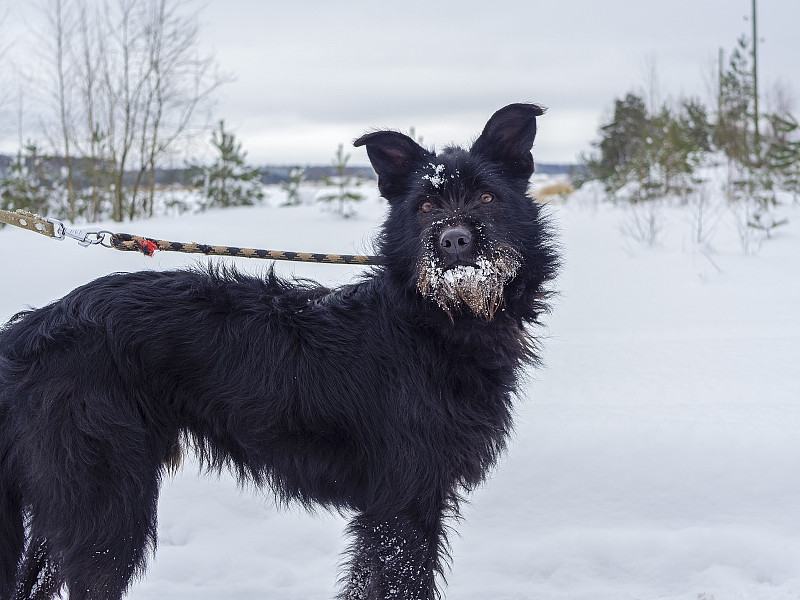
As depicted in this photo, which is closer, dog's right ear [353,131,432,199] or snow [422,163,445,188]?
snow [422,163,445,188]

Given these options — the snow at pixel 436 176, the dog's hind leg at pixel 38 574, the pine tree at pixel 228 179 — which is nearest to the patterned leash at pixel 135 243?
the snow at pixel 436 176

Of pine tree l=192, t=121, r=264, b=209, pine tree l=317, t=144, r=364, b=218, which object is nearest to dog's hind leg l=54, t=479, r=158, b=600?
pine tree l=317, t=144, r=364, b=218

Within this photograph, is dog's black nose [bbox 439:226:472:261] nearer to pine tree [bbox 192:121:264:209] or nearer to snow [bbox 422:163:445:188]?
snow [bbox 422:163:445:188]

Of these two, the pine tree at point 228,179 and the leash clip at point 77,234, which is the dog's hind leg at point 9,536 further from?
the pine tree at point 228,179

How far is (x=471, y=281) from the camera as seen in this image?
2.31m

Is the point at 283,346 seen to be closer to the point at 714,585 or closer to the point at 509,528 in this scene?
the point at 509,528

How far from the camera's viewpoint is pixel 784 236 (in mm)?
9953

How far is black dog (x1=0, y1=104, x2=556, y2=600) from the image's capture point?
227 cm

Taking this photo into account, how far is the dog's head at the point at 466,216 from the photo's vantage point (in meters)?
2.34

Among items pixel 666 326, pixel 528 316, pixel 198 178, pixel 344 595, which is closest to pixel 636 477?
pixel 528 316

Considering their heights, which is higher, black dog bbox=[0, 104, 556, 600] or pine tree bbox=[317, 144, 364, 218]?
pine tree bbox=[317, 144, 364, 218]

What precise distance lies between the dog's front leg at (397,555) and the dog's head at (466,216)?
81 cm

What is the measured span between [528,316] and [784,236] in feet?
29.9

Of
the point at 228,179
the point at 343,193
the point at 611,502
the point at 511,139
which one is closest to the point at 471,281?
the point at 511,139
